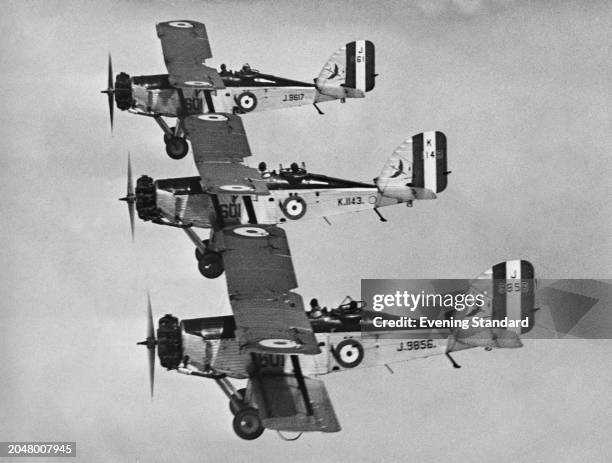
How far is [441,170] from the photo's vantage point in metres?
36.1

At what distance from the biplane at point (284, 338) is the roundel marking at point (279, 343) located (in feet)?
0.05

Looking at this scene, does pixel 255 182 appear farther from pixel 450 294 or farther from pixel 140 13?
pixel 140 13

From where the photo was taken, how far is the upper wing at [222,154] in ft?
109

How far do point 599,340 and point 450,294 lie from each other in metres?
2.95

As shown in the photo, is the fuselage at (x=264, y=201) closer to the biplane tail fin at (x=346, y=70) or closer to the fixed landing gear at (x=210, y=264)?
the fixed landing gear at (x=210, y=264)

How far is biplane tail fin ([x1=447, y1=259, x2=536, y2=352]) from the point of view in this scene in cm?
3228

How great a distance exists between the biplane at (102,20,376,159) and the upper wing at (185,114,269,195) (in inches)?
45.1

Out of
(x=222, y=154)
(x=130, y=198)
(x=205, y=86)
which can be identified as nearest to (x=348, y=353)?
(x=222, y=154)

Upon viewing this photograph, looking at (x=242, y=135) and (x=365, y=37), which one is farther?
(x=365, y=37)

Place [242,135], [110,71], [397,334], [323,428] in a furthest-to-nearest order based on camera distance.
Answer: [110,71]
[242,135]
[397,334]
[323,428]

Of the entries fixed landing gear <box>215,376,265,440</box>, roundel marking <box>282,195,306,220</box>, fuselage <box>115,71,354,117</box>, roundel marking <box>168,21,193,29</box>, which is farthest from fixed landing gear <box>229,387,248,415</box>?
roundel marking <box>168,21,193,29</box>

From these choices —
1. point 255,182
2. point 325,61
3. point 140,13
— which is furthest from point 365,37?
point 255,182

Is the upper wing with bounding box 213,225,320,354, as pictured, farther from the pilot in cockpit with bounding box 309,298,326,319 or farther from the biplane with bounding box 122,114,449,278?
the biplane with bounding box 122,114,449,278

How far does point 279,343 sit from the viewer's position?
94.8ft
